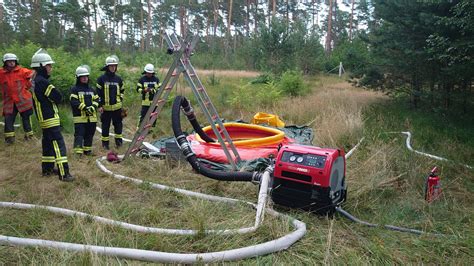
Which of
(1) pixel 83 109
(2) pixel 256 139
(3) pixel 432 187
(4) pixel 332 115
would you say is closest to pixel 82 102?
(1) pixel 83 109

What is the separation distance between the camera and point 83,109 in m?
5.73

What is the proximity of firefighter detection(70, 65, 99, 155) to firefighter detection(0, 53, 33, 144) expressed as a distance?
163cm

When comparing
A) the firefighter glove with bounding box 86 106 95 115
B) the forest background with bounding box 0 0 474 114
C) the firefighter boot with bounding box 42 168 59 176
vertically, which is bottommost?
the firefighter boot with bounding box 42 168 59 176

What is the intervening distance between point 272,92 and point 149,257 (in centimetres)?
817

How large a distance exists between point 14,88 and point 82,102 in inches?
77.3

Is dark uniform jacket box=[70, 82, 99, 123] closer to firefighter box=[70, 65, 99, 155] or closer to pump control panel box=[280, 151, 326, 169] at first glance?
firefighter box=[70, 65, 99, 155]

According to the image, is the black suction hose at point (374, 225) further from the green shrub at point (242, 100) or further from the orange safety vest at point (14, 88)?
the green shrub at point (242, 100)

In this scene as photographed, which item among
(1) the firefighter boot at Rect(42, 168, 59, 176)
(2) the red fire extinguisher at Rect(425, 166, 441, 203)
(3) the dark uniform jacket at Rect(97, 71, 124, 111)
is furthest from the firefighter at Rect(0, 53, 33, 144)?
(2) the red fire extinguisher at Rect(425, 166, 441, 203)

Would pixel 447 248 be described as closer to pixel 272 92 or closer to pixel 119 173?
pixel 119 173

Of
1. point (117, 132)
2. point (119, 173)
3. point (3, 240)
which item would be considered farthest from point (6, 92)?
point (3, 240)

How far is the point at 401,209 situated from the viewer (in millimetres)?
3879

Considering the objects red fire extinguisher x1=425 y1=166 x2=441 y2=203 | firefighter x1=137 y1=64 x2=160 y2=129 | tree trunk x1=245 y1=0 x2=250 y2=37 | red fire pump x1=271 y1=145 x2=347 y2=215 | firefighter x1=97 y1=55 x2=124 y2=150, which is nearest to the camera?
red fire pump x1=271 y1=145 x2=347 y2=215

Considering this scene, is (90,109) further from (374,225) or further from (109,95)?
(374,225)

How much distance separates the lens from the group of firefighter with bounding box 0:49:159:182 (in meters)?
4.61
